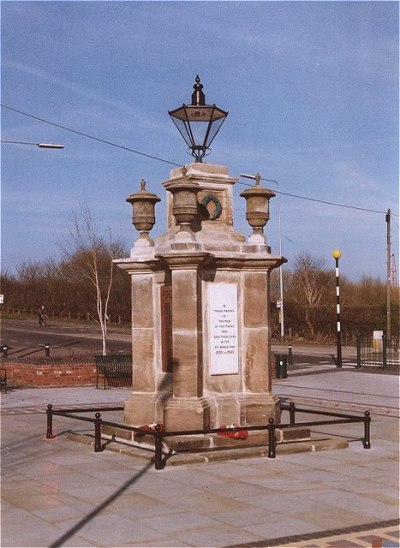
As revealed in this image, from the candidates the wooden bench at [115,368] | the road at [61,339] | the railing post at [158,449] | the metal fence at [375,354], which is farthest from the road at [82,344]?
the railing post at [158,449]

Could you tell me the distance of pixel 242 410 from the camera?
1248cm

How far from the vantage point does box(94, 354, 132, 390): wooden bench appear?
2458 cm

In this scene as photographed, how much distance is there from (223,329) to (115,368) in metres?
12.7

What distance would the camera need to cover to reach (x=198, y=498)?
29.9ft

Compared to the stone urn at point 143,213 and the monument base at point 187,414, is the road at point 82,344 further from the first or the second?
the monument base at point 187,414

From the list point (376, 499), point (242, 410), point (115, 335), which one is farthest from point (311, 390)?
point (115, 335)

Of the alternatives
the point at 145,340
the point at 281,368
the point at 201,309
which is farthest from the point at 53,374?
the point at 201,309

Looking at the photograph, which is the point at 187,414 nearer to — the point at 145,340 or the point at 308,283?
the point at 145,340

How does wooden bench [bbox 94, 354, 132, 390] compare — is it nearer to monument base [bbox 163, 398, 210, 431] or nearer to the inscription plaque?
the inscription plaque

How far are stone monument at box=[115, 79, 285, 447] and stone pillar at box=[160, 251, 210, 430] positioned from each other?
0.02m

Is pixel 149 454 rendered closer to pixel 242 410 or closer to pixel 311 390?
pixel 242 410

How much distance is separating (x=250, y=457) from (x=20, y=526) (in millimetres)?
4518

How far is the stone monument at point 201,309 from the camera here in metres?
11.9

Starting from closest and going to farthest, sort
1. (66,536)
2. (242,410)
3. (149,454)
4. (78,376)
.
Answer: (66,536) < (149,454) < (242,410) < (78,376)
